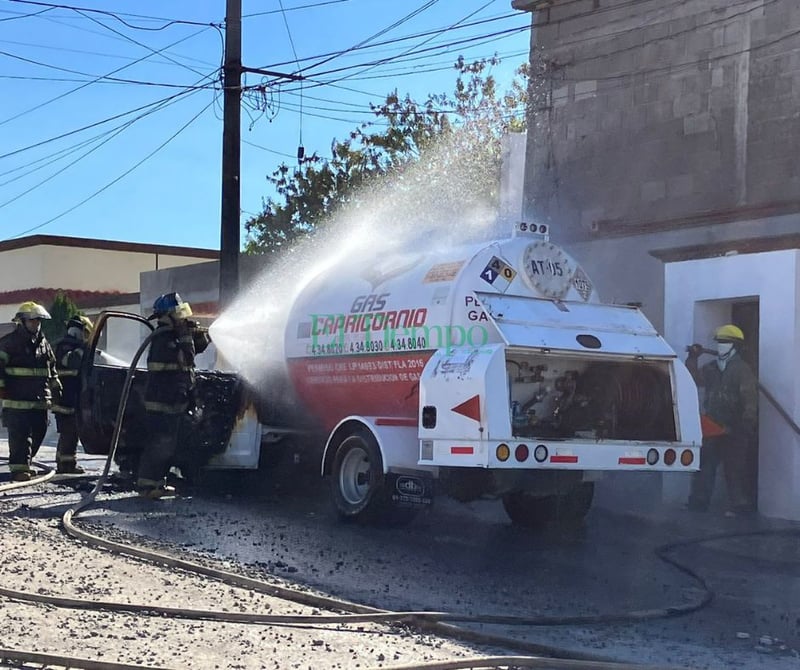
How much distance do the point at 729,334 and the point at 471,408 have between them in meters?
3.69

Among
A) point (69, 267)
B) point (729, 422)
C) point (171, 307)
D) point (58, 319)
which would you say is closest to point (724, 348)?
point (729, 422)

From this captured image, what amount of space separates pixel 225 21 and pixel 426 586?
38.9 ft

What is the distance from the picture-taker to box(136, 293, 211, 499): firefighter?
1084cm

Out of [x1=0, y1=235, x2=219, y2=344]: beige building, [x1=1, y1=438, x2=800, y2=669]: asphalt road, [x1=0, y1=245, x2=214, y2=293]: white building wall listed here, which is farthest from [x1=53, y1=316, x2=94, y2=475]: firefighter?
[x1=0, y1=245, x2=214, y2=293]: white building wall

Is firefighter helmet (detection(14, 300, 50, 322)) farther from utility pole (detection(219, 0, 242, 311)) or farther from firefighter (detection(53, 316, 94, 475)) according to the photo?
utility pole (detection(219, 0, 242, 311))

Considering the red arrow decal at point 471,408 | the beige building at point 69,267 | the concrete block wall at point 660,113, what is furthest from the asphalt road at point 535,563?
the beige building at point 69,267

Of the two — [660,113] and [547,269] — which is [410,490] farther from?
[660,113]

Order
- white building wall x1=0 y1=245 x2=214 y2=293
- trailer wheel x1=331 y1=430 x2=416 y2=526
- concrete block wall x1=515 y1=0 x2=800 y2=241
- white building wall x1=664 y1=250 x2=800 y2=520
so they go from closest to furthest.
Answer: trailer wheel x1=331 y1=430 x2=416 y2=526, white building wall x1=664 y1=250 x2=800 y2=520, concrete block wall x1=515 y1=0 x2=800 y2=241, white building wall x1=0 y1=245 x2=214 y2=293

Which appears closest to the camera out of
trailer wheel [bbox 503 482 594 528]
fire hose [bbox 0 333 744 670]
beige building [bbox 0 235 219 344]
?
fire hose [bbox 0 333 744 670]

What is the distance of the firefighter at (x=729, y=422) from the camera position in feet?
34.7

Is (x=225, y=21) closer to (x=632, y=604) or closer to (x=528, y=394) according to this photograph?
(x=528, y=394)

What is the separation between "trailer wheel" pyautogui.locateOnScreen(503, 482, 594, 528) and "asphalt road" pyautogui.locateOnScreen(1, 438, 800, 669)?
0.46ft

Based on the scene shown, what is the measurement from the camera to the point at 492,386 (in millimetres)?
8195

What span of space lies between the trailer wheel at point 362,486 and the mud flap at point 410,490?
0.07 m
